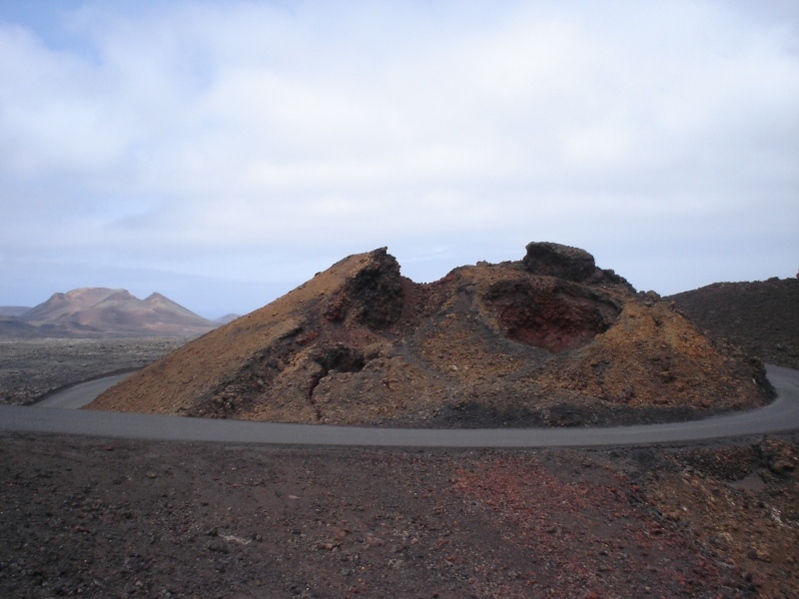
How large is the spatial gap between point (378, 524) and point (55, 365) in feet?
102

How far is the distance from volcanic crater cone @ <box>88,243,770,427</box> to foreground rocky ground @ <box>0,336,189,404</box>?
4.80 m

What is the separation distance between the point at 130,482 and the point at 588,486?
25.7 ft

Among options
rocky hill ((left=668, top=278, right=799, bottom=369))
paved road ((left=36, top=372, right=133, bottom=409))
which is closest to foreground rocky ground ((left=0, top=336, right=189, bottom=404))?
paved road ((left=36, top=372, right=133, bottom=409))

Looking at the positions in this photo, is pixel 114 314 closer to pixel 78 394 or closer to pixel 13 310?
pixel 13 310

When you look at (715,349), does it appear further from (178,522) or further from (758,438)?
(178,522)

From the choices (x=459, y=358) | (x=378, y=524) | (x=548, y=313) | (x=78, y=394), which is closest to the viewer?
(x=378, y=524)

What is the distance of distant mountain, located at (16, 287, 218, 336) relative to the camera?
3954 inches

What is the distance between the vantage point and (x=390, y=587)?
8344mm

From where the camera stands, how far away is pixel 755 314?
46.9 m

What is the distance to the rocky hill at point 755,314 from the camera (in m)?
39.0

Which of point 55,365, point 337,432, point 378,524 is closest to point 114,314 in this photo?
point 55,365

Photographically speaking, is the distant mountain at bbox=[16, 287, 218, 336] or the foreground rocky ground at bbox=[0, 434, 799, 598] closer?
the foreground rocky ground at bbox=[0, 434, 799, 598]

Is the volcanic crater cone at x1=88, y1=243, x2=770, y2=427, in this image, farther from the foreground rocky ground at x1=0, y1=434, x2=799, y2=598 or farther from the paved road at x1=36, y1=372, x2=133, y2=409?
the foreground rocky ground at x1=0, y1=434, x2=799, y2=598

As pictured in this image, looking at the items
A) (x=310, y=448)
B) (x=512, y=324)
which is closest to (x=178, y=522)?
(x=310, y=448)
